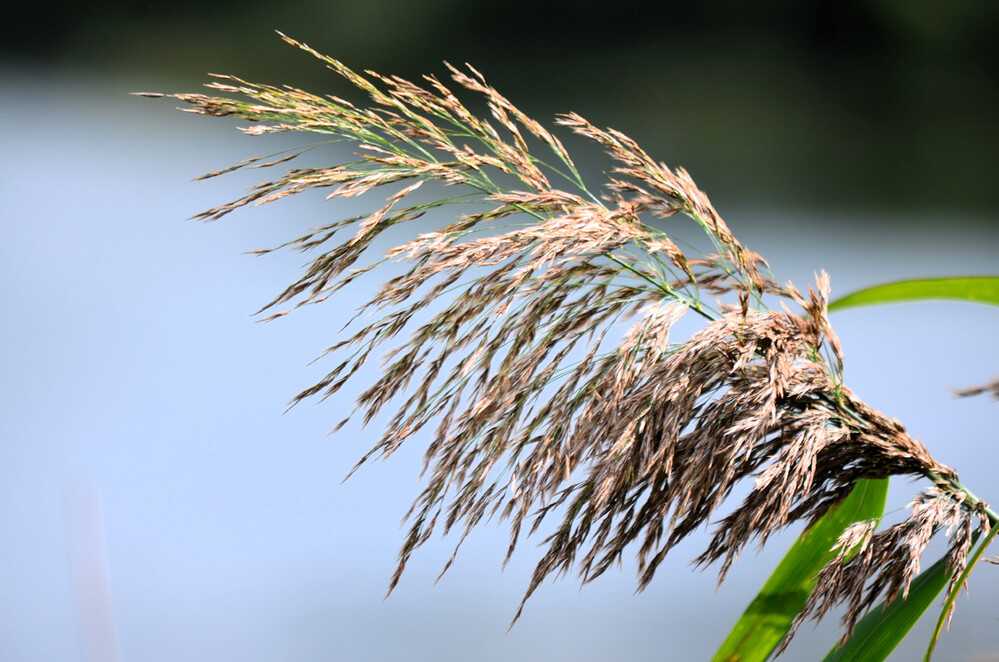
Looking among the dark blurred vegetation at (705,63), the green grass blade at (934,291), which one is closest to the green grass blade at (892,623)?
the green grass blade at (934,291)

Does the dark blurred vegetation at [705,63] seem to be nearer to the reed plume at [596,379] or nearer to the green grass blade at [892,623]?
the reed plume at [596,379]

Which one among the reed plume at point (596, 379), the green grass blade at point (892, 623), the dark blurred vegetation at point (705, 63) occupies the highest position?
the dark blurred vegetation at point (705, 63)

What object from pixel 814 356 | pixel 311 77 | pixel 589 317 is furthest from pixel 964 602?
pixel 311 77

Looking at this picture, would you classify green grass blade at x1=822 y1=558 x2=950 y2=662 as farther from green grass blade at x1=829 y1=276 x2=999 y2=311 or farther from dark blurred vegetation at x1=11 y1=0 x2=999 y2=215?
dark blurred vegetation at x1=11 y1=0 x2=999 y2=215

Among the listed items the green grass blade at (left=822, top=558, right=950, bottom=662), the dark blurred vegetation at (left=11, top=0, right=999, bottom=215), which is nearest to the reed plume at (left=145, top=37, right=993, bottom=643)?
the green grass blade at (left=822, top=558, right=950, bottom=662)

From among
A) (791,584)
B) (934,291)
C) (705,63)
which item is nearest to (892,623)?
(791,584)

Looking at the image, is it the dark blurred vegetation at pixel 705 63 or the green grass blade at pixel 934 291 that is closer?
the green grass blade at pixel 934 291

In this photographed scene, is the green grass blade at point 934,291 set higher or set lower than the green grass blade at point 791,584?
higher
